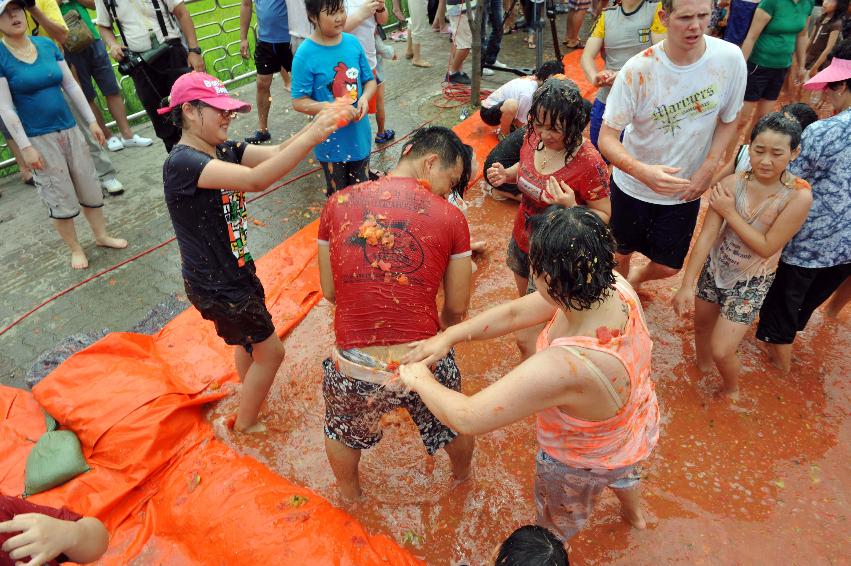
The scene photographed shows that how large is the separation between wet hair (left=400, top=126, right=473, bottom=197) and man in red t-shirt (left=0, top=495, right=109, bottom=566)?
166 cm

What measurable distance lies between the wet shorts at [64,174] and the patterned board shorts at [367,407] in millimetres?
3162

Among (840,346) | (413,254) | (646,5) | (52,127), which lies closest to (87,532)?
(413,254)

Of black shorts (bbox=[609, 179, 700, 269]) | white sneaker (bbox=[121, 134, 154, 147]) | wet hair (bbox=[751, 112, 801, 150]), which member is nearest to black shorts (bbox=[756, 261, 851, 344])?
black shorts (bbox=[609, 179, 700, 269])

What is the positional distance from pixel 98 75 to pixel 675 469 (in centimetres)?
664

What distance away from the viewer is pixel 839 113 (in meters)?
2.70

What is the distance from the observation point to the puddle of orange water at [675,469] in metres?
2.40

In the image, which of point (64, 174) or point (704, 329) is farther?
point (64, 174)

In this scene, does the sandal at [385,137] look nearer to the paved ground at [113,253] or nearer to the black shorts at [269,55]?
the paved ground at [113,253]

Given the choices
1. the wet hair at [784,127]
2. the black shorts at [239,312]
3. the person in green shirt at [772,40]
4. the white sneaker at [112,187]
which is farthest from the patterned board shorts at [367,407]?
the person in green shirt at [772,40]

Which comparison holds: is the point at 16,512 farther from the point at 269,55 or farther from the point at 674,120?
the point at 269,55

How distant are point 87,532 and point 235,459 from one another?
1243 mm

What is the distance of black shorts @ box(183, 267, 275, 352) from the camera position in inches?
99.8

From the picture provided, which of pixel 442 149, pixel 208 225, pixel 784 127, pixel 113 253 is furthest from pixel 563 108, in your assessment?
pixel 113 253

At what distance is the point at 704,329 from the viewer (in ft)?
10.2
